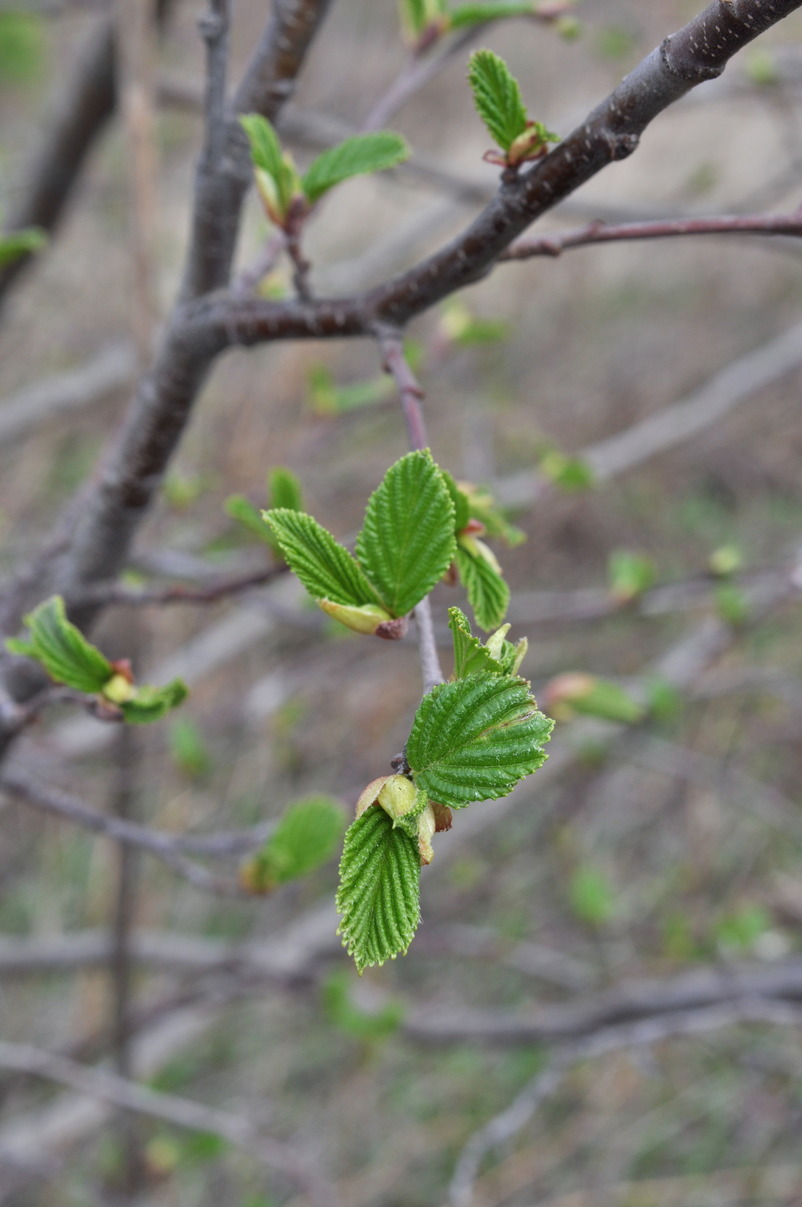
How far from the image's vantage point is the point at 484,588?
402 millimetres

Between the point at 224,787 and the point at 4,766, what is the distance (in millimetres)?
1940

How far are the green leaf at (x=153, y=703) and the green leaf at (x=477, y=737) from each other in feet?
0.63

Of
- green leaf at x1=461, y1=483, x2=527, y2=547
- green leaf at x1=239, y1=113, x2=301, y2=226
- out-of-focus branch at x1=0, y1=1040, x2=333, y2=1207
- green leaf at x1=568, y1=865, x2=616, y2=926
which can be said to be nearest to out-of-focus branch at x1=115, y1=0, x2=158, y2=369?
green leaf at x1=239, y1=113, x2=301, y2=226

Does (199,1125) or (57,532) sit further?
(199,1125)

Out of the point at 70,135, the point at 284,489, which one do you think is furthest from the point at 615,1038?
the point at 70,135

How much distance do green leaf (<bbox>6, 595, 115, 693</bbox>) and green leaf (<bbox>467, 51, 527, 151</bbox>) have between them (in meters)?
0.33

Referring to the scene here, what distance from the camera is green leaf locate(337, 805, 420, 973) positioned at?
1.00ft

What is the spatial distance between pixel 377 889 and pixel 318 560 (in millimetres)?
132

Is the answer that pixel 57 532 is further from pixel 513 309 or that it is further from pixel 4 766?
pixel 513 309

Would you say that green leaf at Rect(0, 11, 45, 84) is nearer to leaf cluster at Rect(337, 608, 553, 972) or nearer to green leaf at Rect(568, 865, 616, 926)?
green leaf at Rect(568, 865, 616, 926)

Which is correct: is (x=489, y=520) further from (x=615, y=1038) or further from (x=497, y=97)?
(x=615, y=1038)

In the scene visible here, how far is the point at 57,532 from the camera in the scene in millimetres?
836

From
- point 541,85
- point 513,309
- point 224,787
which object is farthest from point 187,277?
point 541,85

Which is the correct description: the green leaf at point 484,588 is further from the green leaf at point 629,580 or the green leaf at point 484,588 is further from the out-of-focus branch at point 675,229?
the green leaf at point 629,580
